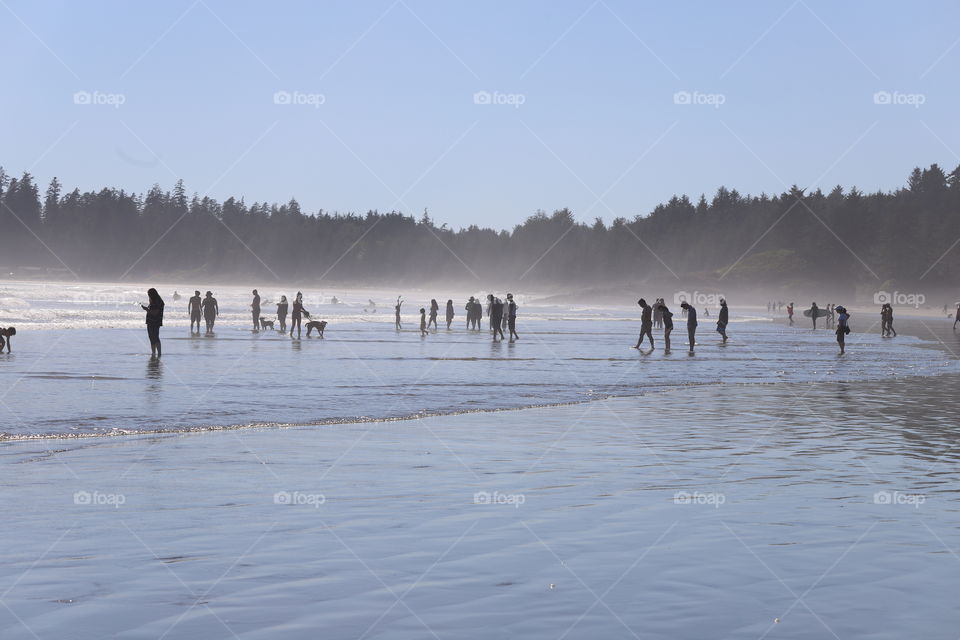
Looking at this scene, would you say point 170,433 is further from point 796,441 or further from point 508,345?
point 508,345

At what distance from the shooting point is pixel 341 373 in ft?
85.8

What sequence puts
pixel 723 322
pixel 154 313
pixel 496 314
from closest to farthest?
1. pixel 154 313
2. pixel 496 314
3. pixel 723 322

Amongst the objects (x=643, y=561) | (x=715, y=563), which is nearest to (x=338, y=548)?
(x=643, y=561)

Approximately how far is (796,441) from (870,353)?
1056 inches

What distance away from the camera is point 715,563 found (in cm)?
735
